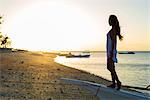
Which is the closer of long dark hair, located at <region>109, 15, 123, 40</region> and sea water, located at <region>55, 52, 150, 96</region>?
long dark hair, located at <region>109, 15, 123, 40</region>

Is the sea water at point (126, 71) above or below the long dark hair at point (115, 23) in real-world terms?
below

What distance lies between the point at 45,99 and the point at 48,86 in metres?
2.89

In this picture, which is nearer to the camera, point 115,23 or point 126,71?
point 115,23

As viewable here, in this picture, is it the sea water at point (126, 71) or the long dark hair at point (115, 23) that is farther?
the sea water at point (126, 71)

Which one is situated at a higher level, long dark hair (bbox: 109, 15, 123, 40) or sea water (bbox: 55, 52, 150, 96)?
long dark hair (bbox: 109, 15, 123, 40)

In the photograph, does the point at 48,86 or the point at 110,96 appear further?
the point at 48,86

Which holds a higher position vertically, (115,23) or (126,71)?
(115,23)

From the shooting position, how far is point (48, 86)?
44.8ft

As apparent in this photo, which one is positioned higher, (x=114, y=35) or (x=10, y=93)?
(x=114, y=35)

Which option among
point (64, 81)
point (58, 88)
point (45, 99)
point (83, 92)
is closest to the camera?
point (45, 99)

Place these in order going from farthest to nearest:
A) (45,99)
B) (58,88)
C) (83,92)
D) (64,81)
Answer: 1. (64,81)
2. (58,88)
3. (83,92)
4. (45,99)

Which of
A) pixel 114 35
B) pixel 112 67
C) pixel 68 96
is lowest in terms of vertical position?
pixel 68 96

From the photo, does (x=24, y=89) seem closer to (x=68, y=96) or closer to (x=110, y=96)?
(x=68, y=96)

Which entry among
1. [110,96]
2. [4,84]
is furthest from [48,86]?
[110,96]
